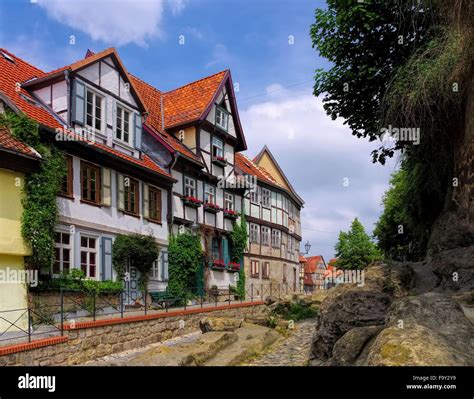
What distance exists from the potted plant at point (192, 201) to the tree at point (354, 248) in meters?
34.1

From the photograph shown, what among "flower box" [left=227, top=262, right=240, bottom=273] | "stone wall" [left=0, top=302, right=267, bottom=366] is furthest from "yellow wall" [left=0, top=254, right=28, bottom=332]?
"flower box" [left=227, top=262, right=240, bottom=273]

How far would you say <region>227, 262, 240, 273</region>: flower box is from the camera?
26.8 metres

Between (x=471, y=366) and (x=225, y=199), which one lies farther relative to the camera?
(x=225, y=199)

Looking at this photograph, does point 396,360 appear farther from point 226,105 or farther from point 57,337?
point 226,105

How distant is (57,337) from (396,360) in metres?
9.23

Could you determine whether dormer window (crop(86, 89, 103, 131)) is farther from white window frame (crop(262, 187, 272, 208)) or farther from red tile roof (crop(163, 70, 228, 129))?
white window frame (crop(262, 187, 272, 208))

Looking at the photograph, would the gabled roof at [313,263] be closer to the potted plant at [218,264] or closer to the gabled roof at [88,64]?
the potted plant at [218,264]

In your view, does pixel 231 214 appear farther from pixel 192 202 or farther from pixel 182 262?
pixel 182 262

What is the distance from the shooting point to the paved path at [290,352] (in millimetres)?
10227

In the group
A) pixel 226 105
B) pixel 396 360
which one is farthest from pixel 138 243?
pixel 396 360

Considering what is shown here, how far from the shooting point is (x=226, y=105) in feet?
91.7

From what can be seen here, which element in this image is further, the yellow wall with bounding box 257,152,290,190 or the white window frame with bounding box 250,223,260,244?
the yellow wall with bounding box 257,152,290,190

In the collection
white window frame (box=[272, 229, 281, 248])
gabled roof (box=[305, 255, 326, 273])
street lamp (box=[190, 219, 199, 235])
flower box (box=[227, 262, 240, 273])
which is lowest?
gabled roof (box=[305, 255, 326, 273])
